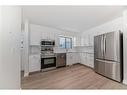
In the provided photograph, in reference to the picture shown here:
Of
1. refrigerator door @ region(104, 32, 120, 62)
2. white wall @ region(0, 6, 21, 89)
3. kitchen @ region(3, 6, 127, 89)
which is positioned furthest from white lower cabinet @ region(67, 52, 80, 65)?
white wall @ region(0, 6, 21, 89)

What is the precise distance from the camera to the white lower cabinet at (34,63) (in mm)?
3423

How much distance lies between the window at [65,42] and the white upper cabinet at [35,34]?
1338mm

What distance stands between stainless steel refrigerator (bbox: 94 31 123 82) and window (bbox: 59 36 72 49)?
82.3 inches

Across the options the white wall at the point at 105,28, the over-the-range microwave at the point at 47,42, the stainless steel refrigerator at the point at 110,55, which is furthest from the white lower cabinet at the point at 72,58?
the stainless steel refrigerator at the point at 110,55

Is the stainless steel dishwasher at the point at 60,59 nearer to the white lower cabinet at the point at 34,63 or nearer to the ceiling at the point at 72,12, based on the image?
the white lower cabinet at the point at 34,63

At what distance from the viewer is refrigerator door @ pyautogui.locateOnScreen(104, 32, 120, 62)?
8.70ft

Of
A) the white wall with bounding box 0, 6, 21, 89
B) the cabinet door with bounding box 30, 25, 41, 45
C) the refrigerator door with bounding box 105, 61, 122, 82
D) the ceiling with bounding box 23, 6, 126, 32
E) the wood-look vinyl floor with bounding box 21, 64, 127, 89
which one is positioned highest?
the ceiling with bounding box 23, 6, 126, 32

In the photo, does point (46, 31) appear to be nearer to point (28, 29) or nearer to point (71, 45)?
point (28, 29)

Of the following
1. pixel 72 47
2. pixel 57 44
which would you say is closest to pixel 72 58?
pixel 72 47

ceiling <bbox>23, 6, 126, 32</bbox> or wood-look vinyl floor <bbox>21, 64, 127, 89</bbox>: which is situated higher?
ceiling <bbox>23, 6, 126, 32</bbox>

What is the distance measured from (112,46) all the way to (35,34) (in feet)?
8.87

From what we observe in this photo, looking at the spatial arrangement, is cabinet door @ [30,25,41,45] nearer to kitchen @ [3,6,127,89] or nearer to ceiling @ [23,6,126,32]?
kitchen @ [3,6,127,89]

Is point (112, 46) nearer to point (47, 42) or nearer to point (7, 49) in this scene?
point (47, 42)
